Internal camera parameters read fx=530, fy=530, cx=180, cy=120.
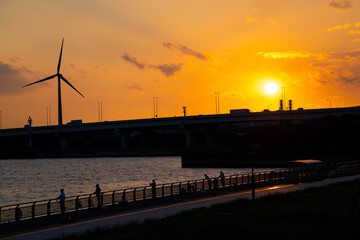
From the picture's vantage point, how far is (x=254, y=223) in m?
26.7

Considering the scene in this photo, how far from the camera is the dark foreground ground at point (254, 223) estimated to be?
2342 centimetres

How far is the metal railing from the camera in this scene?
33469 millimetres

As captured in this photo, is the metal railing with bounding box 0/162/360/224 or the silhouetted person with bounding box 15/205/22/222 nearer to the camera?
the silhouetted person with bounding box 15/205/22/222

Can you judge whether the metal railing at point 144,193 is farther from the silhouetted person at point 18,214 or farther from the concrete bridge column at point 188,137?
the concrete bridge column at point 188,137

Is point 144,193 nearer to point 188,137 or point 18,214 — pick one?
point 18,214

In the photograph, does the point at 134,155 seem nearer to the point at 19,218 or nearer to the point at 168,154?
the point at 168,154

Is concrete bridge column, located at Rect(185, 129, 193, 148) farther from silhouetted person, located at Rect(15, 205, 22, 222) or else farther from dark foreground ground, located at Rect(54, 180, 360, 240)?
silhouetted person, located at Rect(15, 205, 22, 222)

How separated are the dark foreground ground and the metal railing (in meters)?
9.03

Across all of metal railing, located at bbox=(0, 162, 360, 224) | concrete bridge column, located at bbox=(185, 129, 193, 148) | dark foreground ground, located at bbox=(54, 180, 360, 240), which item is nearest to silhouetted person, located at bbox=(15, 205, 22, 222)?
metal railing, located at bbox=(0, 162, 360, 224)

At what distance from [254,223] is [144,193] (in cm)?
1751

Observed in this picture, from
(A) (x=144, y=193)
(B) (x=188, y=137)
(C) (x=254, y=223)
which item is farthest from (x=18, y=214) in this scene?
(B) (x=188, y=137)

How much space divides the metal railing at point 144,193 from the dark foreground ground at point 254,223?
9032mm

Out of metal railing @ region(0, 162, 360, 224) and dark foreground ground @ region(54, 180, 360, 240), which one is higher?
dark foreground ground @ region(54, 180, 360, 240)

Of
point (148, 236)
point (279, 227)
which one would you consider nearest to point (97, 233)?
point (148, 236)
